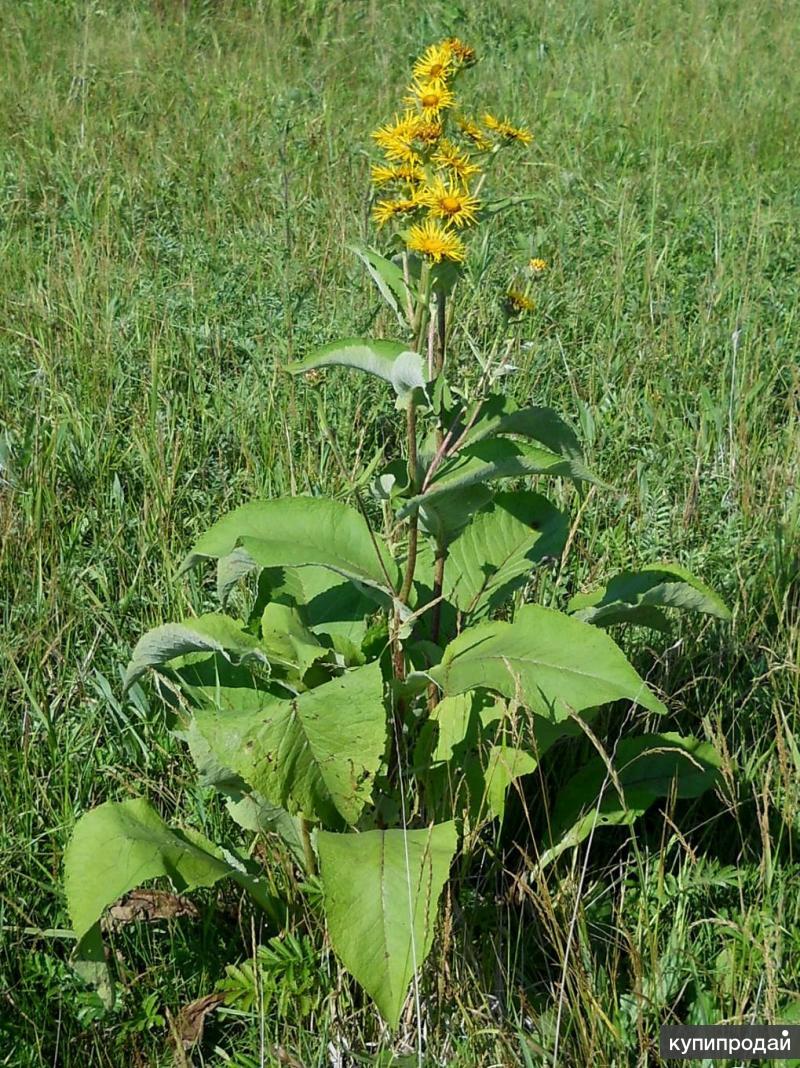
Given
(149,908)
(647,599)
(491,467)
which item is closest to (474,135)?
(491,467)

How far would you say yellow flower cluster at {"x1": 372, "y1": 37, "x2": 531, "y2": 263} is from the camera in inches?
68.9

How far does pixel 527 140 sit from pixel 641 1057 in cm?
145

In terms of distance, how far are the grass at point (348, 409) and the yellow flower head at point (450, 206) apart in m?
0.52

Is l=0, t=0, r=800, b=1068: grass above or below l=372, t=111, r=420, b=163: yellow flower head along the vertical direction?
below

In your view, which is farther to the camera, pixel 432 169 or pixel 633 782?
pixel 633 782

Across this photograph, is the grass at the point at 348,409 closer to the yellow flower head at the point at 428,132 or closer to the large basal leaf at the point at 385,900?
the large basal leaf at the point at 385,900

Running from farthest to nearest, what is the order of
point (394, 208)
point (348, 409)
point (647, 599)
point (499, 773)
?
point (348, 409), point (647, 599), point (499, 773), point (394, 208)

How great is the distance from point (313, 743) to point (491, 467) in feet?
1.61

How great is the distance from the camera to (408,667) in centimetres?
208

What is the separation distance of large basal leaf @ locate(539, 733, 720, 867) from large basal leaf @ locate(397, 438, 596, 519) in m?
0.58

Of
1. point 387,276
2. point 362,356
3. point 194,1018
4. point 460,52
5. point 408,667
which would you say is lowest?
point 194,1018

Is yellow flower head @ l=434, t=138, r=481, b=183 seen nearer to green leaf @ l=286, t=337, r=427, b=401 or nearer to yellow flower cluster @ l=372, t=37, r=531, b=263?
yellow flower cluster @ l=372, t=37, r=531, b=263

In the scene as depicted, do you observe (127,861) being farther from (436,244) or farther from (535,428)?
(436,244)

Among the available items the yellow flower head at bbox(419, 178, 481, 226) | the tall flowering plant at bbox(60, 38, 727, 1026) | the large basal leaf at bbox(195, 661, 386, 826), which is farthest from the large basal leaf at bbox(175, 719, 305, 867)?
the yellow flower head at bbox(419, 178, 481, 226)
